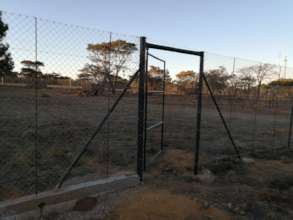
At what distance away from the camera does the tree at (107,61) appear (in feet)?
9.11

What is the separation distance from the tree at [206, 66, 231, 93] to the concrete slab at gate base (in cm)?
360

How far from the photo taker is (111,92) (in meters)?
3.14

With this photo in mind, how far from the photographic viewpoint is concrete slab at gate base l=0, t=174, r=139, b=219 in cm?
221

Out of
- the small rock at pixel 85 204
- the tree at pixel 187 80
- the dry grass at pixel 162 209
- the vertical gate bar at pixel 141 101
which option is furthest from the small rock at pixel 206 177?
the tree at pixel 187 80

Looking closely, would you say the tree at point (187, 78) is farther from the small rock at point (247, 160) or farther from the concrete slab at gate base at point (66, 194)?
the concrete slab at gate base at point (66, 194)

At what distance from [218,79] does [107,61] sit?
393cm

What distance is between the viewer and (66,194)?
8.15ft

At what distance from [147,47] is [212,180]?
2.28 meters

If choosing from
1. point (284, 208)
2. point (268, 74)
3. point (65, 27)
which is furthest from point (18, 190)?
point (268, 74)

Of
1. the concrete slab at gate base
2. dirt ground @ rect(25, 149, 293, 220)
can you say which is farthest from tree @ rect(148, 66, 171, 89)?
the concrete slab at gate base

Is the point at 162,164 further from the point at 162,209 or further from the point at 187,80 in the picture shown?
the point at 187,80

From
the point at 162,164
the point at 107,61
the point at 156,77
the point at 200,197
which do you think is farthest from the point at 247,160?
the point at 107,61

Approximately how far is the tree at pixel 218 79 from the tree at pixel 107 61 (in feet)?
9.46

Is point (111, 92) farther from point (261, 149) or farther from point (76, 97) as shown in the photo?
point (261, 149)
